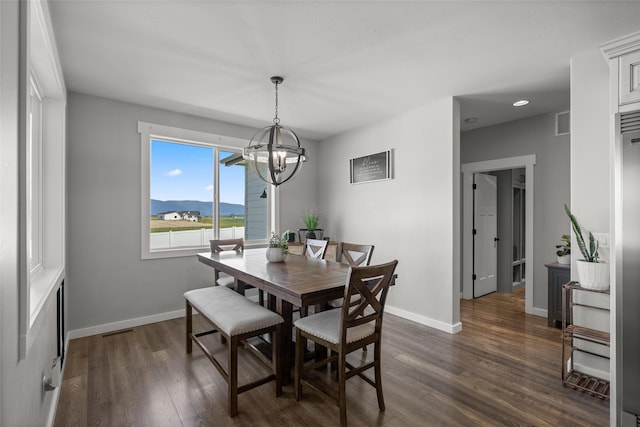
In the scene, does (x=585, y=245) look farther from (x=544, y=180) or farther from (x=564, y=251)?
(x=544, y=180)

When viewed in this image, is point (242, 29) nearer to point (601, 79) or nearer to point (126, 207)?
point (126, 207)

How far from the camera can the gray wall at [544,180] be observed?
3.80m

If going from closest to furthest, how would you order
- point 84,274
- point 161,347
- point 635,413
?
point 635,413, point 161,347, point 84,274

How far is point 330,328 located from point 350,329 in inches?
5.3

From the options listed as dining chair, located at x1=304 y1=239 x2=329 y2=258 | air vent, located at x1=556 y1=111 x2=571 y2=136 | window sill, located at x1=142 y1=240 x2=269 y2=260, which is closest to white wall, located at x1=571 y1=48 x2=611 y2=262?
air vent, located at x1=556 y1=111 x2=571 y2=136

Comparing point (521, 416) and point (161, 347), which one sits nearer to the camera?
point (521, 416)

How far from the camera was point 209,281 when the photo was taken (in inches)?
160

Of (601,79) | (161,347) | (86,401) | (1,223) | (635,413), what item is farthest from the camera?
(161,347)

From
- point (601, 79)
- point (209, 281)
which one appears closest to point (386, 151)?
point (601, 79)

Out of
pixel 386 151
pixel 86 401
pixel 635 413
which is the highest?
Result: pixel 386 151

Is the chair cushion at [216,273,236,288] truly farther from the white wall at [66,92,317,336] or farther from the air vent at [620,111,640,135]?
the air vent at [620,111,640,135]

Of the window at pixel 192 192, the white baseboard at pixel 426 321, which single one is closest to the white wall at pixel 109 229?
the window at pixel 192 192

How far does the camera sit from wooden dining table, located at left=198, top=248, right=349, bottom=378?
6.29ft

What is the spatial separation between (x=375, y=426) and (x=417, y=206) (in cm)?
250
